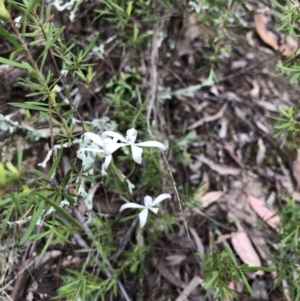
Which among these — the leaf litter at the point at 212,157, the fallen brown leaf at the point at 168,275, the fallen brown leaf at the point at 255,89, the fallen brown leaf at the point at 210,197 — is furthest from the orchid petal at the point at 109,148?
the fallen brown leaf at the point at 255,89

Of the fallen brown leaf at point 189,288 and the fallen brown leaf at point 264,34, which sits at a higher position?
the fallen brown leaf at point 264,34

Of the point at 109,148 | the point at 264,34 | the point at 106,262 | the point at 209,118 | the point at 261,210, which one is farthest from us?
the point at 264,34

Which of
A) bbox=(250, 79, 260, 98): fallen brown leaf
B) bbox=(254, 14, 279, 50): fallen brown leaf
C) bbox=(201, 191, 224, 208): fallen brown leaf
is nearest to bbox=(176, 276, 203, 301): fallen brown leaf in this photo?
bbox=(201, 191, 224, 208): fallen brown leaf

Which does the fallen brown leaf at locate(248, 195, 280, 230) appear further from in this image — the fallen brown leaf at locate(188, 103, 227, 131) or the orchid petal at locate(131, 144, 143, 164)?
the orchid petal at locate(131, 144, 143, 164)

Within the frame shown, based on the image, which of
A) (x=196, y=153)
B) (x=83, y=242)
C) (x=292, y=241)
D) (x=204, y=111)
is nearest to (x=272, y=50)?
(x=204, y=111)

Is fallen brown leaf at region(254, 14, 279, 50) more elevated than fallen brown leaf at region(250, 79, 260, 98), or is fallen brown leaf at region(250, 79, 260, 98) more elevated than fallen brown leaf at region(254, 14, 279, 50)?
fallen brown leaf at region(254, 14, 279, 50)

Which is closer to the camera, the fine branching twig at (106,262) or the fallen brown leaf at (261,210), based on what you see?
the fine branching twig at (106,262)

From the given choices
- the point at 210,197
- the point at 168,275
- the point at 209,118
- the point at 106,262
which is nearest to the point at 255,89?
the point at 209,118

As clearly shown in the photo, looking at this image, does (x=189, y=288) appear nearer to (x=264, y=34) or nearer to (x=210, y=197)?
(x=210, y=197)

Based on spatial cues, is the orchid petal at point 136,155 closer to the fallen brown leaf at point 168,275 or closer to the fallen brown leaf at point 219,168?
the fallen brown leaf at point 168,275

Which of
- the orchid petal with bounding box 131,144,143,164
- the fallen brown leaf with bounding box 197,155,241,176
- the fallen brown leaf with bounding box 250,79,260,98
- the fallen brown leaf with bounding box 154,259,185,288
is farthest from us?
the fallen brown leaf with bounding box 250,79,260,98

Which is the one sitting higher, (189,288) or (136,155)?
(136,155)

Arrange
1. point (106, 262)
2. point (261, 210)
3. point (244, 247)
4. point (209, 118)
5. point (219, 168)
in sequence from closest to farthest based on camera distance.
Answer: point (106, 262), point (244, 247), point (261, 210), point (219, 168), point (209, 118)
